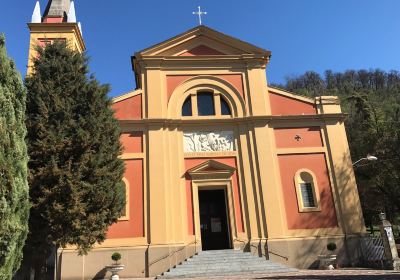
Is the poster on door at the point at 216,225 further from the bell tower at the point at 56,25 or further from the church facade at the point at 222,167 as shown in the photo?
the bell tower at the point at 56,25

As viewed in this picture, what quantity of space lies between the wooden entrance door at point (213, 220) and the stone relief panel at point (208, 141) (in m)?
2.21

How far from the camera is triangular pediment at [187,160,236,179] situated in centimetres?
1853

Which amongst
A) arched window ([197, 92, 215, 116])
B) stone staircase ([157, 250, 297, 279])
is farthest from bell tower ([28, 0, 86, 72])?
stone staircase ([157, 250, 297, 279])

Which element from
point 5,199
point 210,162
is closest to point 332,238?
point 210,162

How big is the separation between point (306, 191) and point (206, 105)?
22.3 ft

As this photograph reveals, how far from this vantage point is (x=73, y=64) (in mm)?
13742

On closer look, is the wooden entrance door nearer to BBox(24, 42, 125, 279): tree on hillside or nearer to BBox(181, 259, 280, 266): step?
BBox(181, 259, 280, 266): step

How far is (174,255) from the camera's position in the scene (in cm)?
1691

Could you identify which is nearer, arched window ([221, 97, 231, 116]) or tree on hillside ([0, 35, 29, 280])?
tree on hillside ([0, 35, 29, 280])

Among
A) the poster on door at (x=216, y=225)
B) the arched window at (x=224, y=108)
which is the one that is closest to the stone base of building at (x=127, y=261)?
the poster on door at (x=216, y=225)

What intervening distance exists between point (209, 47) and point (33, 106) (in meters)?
11.3

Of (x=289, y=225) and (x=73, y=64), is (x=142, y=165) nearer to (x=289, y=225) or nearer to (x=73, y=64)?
(x=73, y=64)

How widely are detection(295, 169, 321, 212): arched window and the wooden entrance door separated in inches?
147

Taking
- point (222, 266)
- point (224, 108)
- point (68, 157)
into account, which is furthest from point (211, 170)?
point (68, 157)
